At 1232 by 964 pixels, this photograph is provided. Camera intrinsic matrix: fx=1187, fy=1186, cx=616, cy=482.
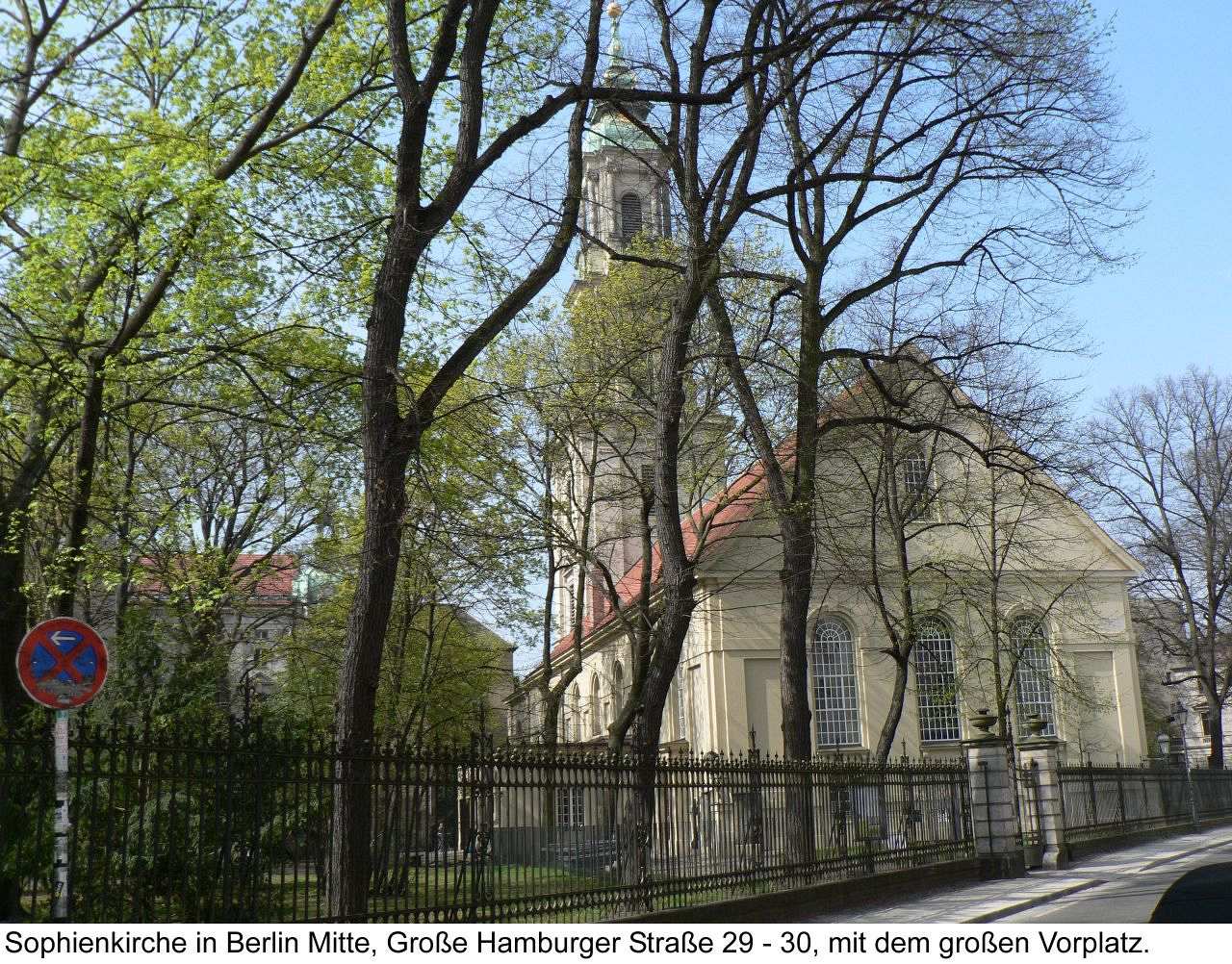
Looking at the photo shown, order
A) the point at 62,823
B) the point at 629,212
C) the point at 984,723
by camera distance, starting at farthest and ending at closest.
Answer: the point at 629,212, the point at 984,723, the point at 62,823

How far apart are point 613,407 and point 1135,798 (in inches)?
715

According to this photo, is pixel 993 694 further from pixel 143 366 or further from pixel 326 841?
pixel 326 841

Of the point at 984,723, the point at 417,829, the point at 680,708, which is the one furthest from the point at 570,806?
the point at 680,708

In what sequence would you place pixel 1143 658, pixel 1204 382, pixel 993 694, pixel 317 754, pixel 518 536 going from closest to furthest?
pixel 317 754, pixel 518 536, pixel 993 694, pixel 1204 382, pixel 1143 658

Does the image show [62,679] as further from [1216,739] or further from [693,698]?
[1216,739]

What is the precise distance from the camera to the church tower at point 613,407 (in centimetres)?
1970

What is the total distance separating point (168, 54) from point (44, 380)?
18.0 feet

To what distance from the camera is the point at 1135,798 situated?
30.7 m

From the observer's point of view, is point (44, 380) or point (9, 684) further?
point (44, 380)

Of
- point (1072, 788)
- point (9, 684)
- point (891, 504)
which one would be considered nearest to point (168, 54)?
point (9, 684)

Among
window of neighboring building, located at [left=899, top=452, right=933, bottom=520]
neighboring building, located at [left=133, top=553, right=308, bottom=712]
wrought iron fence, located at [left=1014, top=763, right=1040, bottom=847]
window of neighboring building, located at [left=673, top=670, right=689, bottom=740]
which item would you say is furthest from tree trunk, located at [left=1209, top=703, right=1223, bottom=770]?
neighboring building, located at [left=133, top=553, right=308, bottom=712]

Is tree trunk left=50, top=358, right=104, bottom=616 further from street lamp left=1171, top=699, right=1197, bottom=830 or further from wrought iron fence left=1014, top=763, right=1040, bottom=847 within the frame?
street lamp left=1171, top=699, right=1197, bottom=830

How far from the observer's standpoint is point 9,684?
1456 cm

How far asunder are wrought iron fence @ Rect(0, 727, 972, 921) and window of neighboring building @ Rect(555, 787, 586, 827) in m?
0.03
